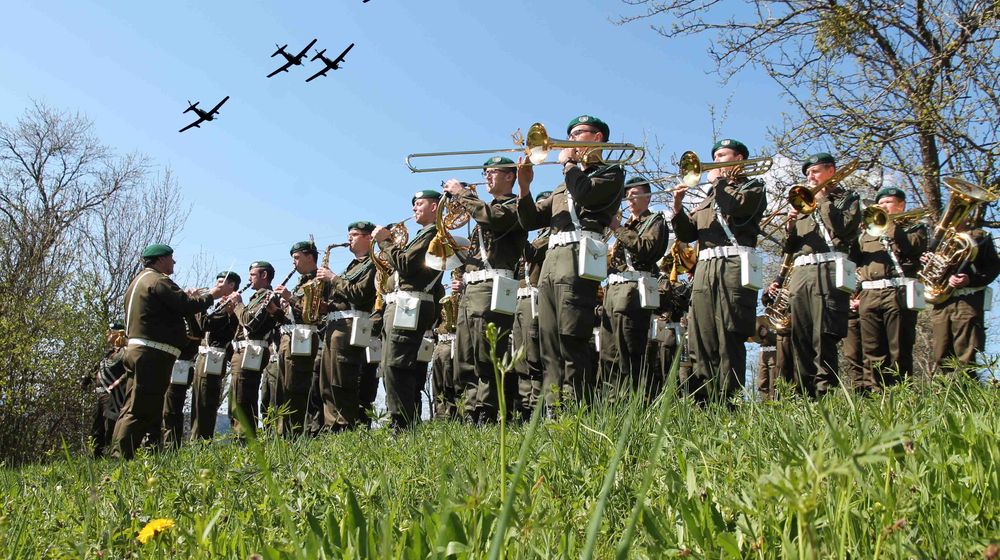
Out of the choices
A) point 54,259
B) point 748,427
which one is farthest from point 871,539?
point 54,259

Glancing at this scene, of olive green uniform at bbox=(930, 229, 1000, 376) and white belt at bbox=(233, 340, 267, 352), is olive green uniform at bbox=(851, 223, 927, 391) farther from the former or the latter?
white belt at bbox=(233, 340, 267, 352)

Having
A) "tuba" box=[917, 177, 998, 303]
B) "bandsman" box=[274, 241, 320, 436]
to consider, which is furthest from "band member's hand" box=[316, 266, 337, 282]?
"tuba" box=[917, 177, 998, 303]

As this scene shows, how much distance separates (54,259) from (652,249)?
15115 mm

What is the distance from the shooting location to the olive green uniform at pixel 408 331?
7066 mm

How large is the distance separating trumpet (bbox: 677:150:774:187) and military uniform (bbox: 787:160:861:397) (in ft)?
2.41

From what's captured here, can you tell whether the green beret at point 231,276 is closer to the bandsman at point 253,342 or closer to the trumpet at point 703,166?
the bandsman at point 253,342

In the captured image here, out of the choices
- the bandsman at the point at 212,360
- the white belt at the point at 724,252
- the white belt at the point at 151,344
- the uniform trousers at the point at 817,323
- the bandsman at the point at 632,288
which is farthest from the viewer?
the bandsman at the point at 212,360

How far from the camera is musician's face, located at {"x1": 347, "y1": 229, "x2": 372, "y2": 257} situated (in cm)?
982

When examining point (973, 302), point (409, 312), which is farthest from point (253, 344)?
point (973, 302)

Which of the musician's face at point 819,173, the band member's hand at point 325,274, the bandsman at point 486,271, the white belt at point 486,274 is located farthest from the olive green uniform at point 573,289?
the band member's hand at point 325,274

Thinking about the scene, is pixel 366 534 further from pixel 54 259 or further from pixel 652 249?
pixel 54 259

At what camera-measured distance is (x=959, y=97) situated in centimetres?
1068

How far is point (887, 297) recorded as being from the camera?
332 inches

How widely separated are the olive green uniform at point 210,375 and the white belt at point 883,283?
27.6ft
